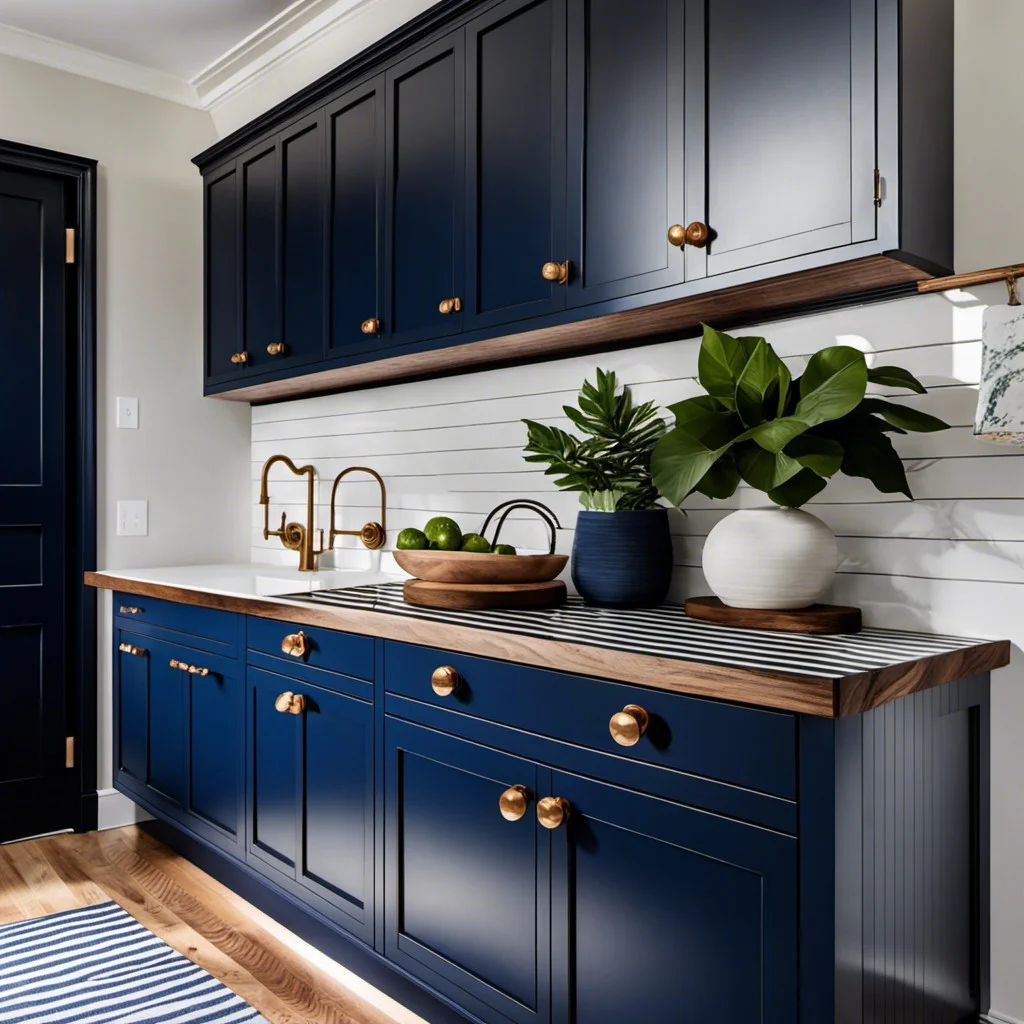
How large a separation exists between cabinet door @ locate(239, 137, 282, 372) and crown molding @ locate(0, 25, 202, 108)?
22.5 inches

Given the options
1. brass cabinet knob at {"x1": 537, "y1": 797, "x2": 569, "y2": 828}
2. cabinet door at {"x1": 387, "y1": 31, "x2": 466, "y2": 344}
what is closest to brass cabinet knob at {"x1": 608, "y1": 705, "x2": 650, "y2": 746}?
brass cabinet knob at {"x1": 537, "y1": 797, "x2": 569, "y2": 828}

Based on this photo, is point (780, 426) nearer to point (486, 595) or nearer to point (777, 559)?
point (777, 559)

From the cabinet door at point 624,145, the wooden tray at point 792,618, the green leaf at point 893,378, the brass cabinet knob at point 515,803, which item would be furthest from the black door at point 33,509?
the green leaf at point 893,378

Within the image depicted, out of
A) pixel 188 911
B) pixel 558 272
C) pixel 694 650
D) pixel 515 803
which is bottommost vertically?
pixel 188 911

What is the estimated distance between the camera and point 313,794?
7.03 feet

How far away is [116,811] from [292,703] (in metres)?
1.54

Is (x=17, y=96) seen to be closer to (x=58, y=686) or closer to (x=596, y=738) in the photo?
(x=58, y=686)

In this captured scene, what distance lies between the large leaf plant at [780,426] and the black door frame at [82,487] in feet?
7.72

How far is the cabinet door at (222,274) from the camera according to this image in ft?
10.5

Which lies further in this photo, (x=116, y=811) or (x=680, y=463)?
(x=116, y=811)

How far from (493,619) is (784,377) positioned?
28.7 inches

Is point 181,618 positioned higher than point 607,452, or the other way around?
point 607,452

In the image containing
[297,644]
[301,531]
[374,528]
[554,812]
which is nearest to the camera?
[554,812]

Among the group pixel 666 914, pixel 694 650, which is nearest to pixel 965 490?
pixel 694 650
